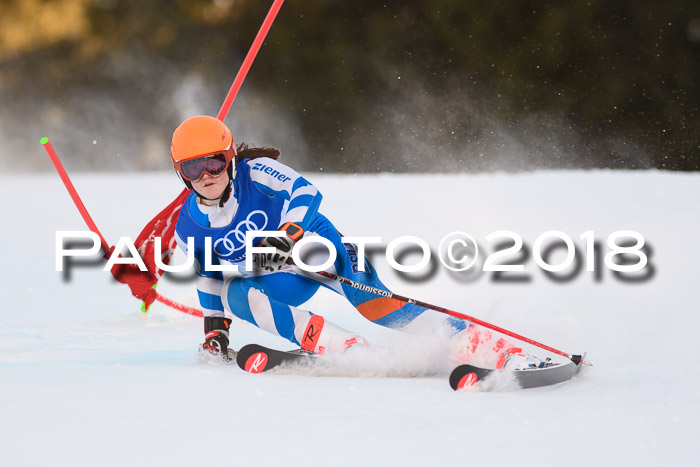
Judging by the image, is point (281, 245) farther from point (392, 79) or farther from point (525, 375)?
point (392, 79)

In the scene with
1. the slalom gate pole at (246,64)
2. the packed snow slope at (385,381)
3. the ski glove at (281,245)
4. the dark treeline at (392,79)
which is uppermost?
the dark treeline at (392,79)

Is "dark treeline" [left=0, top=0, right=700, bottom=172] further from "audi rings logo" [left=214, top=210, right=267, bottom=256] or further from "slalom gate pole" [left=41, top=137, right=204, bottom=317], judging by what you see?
"audi rings logo" [left=214, top=210, right=267, bottom=256]

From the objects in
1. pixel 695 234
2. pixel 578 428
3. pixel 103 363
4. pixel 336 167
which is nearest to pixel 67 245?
pixel 103 363

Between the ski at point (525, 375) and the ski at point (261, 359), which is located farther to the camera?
the ski at point (261, 359)

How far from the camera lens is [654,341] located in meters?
3.37

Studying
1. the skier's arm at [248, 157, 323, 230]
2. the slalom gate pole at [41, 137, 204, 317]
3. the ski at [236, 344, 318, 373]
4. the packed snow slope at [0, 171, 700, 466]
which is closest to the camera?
the packed snow slope at [0, 171, 700, 466]

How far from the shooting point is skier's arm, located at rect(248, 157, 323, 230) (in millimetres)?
3027

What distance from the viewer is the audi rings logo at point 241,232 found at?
3.07 meters

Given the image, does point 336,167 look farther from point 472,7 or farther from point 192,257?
point 192,257

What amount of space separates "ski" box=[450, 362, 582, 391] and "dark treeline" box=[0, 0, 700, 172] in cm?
769

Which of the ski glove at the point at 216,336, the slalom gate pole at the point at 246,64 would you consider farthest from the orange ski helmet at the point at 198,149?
the slalom gate pole at the point at 246,64

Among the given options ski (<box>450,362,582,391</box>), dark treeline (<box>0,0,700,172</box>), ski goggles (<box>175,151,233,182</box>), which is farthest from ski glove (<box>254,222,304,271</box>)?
dark treeline (<box>0,0,700,172</box>)

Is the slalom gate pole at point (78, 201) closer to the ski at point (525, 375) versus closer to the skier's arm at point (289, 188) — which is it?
the skier's arm at point (289, 188)

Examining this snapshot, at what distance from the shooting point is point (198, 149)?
295 centimetres
